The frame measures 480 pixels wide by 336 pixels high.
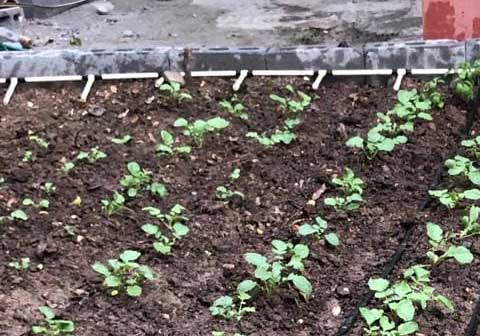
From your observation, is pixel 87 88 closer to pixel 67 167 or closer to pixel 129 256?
pixel 67 167

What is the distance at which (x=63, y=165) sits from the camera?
4035 millimetres

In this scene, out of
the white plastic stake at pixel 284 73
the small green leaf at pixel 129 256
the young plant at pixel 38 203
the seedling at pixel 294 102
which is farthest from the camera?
the white plastic stake at pixel 284 73

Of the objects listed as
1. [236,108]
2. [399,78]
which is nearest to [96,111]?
[236,108]

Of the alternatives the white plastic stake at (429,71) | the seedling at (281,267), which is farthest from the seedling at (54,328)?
the white plastic stake at (429,71)

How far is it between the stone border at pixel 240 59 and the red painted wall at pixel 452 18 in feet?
1.51

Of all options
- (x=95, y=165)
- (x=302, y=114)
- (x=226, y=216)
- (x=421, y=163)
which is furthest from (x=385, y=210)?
(x=95, y=165)

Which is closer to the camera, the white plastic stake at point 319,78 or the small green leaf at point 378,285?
the small green leaf at point 378,285

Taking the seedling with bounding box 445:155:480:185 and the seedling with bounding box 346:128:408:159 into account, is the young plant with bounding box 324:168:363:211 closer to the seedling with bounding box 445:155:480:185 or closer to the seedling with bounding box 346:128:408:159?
the seedling with bounding box 346:128:408:159

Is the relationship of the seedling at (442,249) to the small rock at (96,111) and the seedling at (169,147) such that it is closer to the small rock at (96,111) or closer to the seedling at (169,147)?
the seedling at (169,147)

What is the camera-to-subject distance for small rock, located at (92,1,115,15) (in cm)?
785

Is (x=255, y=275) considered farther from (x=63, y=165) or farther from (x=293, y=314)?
(x=63, y=165)

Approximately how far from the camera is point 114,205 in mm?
3580

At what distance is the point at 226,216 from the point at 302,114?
40.5 inches

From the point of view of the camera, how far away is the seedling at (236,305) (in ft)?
9.57
